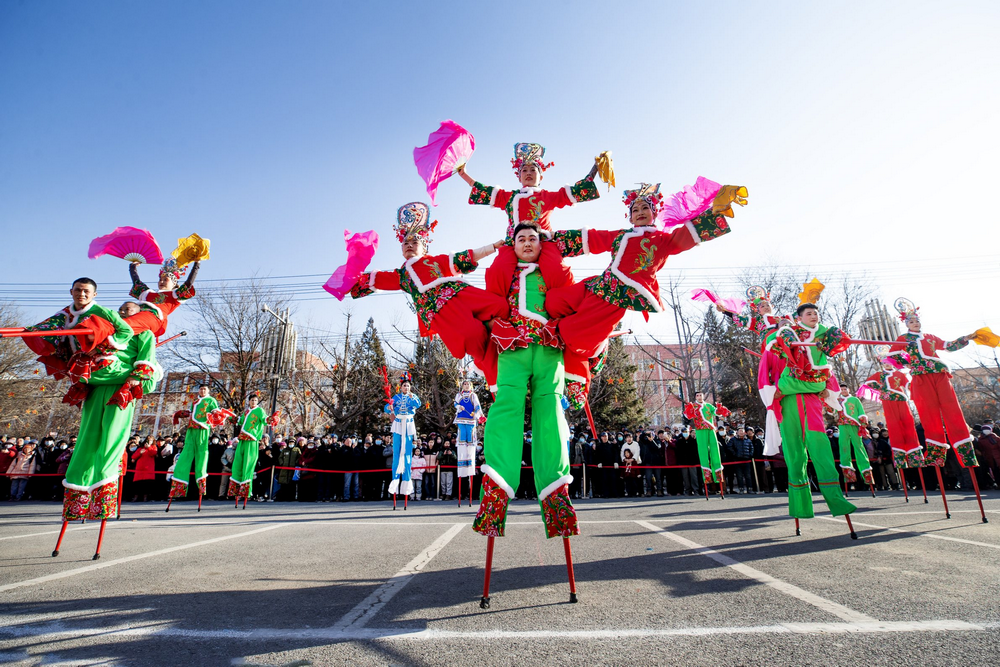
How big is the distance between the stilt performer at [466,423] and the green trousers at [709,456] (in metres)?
5.40

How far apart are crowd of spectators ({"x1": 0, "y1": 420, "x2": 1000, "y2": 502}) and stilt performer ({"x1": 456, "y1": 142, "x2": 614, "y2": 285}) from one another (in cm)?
1093

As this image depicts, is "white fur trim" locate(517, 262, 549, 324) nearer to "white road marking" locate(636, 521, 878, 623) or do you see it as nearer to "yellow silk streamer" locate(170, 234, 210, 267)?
"white road marking" locate(636, 521, 878, 623)

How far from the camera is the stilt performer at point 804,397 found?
4.91 meters

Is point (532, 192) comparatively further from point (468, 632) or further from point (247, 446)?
point (247, 446)

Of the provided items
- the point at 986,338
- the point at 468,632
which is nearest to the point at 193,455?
the point at 468,632

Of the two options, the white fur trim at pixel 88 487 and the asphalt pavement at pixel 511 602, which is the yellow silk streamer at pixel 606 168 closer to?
the asphalt pavement at pixel 511 602

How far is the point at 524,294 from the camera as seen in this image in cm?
326

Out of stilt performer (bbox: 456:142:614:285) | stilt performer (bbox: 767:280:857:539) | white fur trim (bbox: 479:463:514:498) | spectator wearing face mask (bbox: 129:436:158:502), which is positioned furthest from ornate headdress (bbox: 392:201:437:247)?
spectator wearing face mask (bbox: 129:436:158:502)

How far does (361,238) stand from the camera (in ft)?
13.0

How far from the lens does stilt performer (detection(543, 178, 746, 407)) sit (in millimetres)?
2953

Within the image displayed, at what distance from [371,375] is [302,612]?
2964 centimetres

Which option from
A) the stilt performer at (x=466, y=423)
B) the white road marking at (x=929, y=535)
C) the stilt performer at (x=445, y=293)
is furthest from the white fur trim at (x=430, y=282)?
the stilt performer at (x=466, y=423)

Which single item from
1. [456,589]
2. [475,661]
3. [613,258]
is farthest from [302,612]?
[613,258]

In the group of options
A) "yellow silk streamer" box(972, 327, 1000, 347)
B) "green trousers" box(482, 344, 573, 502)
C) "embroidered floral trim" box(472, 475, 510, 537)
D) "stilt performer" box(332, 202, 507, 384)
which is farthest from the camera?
"yellow silk streamer" box(972, 327, 1000, 347)
